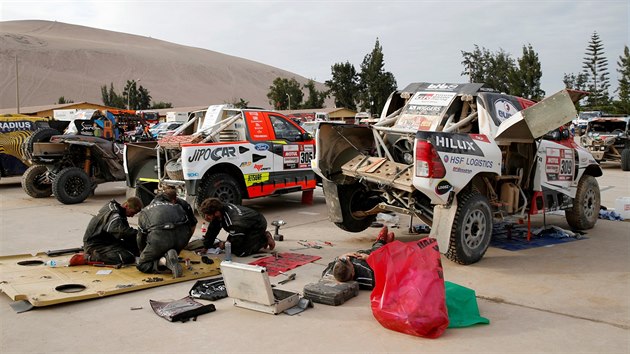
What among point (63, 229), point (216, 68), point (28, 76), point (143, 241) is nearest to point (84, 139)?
point (63, 229)

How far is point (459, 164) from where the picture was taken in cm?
650

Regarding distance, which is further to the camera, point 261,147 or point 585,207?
point 261,147

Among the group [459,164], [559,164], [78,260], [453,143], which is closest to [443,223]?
[459,164]

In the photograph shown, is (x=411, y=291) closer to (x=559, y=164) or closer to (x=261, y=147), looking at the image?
(x=559, y=164)

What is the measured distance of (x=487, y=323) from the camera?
Result: 4.83m

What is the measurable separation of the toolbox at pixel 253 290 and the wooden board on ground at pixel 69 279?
119 centimetres

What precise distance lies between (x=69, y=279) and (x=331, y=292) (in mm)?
2893

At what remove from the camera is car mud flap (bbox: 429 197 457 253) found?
649cm

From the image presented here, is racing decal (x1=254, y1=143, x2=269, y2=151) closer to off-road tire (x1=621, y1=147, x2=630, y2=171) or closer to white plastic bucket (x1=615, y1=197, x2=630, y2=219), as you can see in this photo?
white plastic bucket (x1=615, y1=197, x2=630, y2=219)

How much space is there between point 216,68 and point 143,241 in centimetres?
16467

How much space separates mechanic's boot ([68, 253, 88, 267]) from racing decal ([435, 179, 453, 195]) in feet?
13.9

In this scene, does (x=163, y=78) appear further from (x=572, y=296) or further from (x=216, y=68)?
(x=572, y=296)

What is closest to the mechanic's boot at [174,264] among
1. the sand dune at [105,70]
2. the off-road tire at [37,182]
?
the off-road tire at [37,182]

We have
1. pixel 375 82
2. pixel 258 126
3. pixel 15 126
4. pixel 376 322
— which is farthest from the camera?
pixel 375 82
